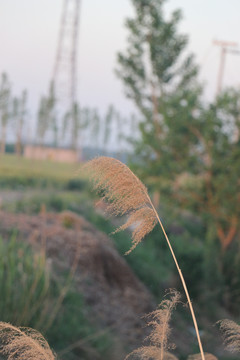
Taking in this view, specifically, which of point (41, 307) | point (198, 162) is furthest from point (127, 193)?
point (198, 162)

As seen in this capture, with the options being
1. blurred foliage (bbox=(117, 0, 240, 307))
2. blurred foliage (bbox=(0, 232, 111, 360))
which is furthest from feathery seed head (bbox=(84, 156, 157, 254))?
blurred foliage (bbox=(117, 0, 240, 307))

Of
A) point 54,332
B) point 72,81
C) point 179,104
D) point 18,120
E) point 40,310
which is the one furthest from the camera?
point 18,120

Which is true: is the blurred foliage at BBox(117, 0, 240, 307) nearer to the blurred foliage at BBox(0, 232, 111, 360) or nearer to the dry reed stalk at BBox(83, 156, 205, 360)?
the blurred foliage at BBox(0, 232, 111, 360)

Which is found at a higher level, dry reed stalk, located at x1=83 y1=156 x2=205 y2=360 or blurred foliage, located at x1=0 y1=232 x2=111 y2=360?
dry reed stalk, located at x1=83 y1=156 x2=205 y2=360

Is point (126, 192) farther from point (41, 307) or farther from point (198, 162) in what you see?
point (198, 162)

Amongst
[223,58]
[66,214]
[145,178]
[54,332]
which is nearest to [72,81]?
[223,58]

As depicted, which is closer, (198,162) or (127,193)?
(127,193)

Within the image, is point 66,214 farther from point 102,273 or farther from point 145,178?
point 145,178

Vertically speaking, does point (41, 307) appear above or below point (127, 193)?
below

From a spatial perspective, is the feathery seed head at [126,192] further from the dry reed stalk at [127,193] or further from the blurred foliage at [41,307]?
the blurred foliage at [41,307]

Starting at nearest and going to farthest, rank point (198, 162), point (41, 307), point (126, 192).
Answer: point (126, 192), point (41, 307), point (198, 162)

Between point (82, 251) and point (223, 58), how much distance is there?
1840 cm

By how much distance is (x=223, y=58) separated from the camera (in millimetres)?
24188

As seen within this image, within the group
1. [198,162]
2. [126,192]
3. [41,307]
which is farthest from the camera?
[198,162]
